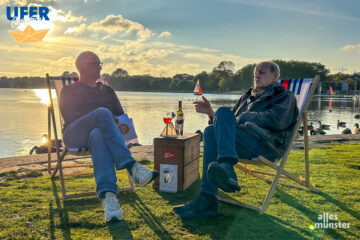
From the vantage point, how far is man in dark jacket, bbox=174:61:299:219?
269cm

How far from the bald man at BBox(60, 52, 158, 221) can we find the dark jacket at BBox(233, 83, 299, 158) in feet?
3.27

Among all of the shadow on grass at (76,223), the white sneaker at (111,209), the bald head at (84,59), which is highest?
the bald head at (84,59)

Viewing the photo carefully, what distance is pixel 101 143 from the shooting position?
Answer: 2.85m

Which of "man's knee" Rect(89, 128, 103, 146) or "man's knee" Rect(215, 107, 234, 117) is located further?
"man's knee" Rect(89, 128, 103, 146)

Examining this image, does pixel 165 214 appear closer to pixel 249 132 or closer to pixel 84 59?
pixel 249 132

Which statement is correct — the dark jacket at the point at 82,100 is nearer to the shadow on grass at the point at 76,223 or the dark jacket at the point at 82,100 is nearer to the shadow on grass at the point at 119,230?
the shadow on grass at the point at 76,223

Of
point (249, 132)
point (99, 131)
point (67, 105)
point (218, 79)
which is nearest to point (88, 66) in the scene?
point (67, 105)

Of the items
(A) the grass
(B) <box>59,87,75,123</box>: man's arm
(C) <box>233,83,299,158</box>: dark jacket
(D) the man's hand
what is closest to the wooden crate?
(A) the grass

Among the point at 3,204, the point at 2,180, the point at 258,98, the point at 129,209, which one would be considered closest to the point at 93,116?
the point at 129,209

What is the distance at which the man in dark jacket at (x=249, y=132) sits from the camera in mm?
2689

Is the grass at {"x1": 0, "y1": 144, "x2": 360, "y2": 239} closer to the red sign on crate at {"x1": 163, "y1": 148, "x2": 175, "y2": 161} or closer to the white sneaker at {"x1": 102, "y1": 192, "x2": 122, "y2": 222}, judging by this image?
the white sneaker at {"x1": 102, "y1": 192, "x2": 122, "y2": 222}

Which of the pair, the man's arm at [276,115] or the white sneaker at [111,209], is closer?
the white sneaker at [111,209]

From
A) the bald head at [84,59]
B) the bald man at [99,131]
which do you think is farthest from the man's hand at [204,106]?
the bald head at [84,59]

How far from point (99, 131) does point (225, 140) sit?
1.15 meters
